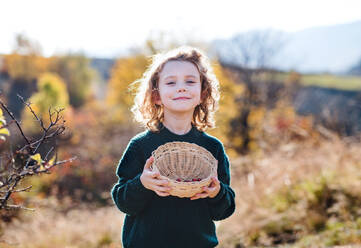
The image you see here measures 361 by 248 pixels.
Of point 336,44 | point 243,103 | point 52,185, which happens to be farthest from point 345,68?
point 52,185

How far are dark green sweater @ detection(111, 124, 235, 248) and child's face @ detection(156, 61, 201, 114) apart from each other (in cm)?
20

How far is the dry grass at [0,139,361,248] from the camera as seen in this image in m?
6.07

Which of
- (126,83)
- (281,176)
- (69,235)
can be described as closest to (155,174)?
(69,235)

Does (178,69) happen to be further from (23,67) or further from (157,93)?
(23,67)

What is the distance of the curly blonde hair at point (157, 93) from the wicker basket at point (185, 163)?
0.30 meters

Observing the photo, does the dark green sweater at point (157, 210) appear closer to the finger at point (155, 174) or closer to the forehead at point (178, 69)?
the finger at point (155, 174)

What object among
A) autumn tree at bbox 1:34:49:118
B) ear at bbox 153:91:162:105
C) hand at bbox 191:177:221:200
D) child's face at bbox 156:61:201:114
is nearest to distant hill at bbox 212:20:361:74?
autumn tree at bbox 1:34:49:118

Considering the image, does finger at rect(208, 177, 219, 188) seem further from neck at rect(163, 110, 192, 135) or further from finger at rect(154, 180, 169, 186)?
neck at rect(163, 110, 192, 135)

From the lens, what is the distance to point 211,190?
7.01 ft

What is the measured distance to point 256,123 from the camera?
19.3 m

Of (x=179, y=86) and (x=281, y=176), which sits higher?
(x=179, y=86)

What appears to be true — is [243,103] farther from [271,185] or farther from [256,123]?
[271,185]

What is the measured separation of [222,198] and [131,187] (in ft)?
1.78

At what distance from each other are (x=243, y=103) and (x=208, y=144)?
718 inches
